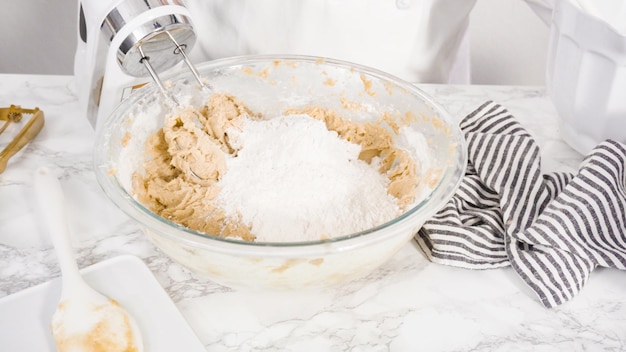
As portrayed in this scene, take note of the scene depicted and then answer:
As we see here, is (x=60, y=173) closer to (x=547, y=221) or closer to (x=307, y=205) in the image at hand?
(x=307, y=205)

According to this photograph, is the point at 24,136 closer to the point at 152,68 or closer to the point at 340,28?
the point at 152,68

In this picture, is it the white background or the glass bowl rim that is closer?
the glass bowl rim

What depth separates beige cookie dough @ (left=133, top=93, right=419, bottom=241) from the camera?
680 millimetres

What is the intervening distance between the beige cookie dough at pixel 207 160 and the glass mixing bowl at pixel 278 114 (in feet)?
0.06

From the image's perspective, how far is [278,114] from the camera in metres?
0.87

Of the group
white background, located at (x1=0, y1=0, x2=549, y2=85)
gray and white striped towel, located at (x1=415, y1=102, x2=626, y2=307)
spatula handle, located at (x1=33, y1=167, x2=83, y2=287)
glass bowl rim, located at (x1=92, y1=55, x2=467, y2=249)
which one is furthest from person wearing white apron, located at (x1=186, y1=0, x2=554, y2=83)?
white background, located at (x1=0, y1=0, x2=549, y2=85)

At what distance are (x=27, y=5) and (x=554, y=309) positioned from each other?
1.54 m

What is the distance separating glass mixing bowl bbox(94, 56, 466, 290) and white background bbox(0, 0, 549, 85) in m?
0.98

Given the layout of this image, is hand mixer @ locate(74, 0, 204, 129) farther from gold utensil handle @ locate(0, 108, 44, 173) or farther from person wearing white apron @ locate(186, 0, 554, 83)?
person wearing white apron @ locate(186, 0, 554, 83)

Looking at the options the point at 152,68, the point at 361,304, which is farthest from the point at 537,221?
the point at 152,68

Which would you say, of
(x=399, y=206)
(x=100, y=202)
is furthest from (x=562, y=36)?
(x=100, y=202)

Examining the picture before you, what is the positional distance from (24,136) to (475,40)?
125cm

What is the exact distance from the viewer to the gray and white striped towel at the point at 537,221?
0.68 m

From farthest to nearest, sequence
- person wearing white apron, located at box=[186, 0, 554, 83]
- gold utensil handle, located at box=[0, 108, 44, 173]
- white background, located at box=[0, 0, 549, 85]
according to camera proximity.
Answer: white background, located at box=[0, 0, 549, 85], person wearing white apron, located at box=[186, 0, 554, 83], gold utensil handle, located at box=[0, 108, 44, 173]
